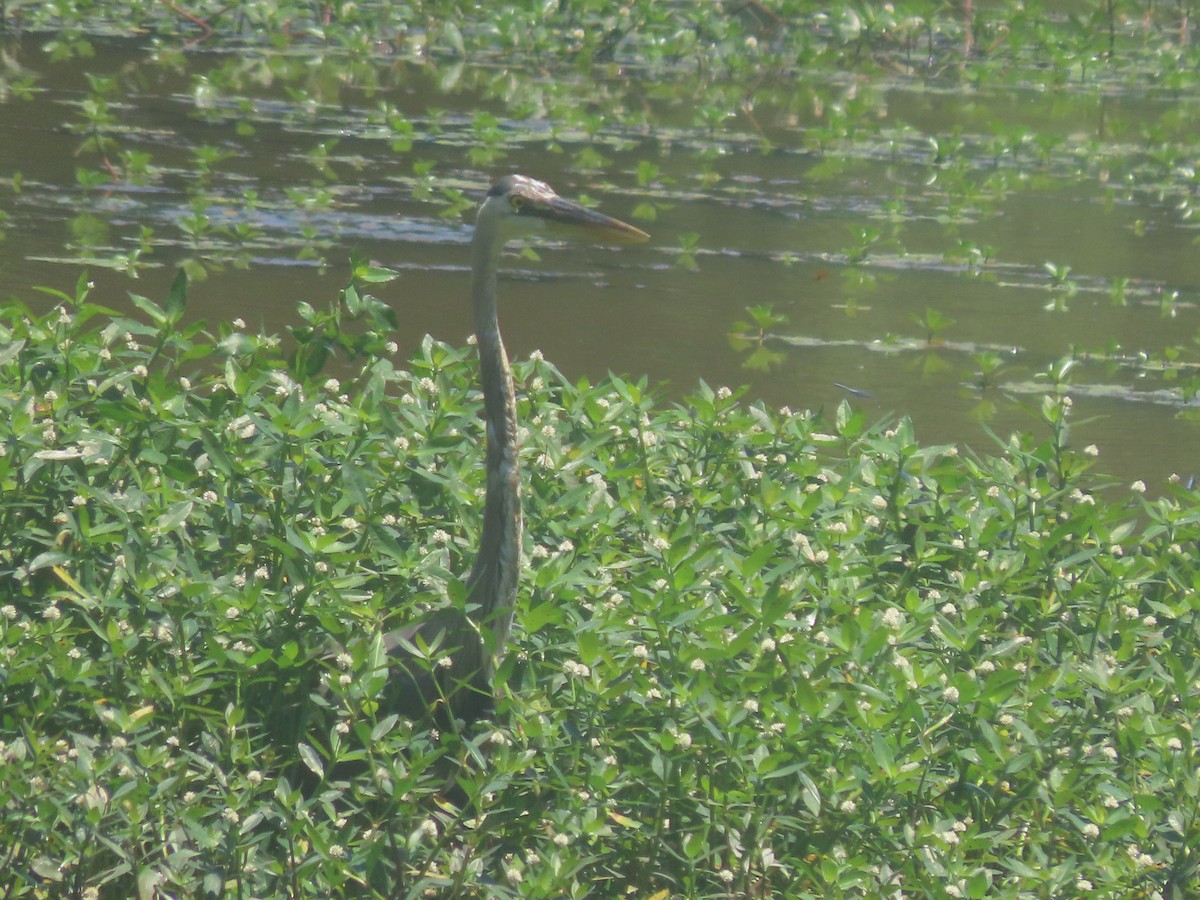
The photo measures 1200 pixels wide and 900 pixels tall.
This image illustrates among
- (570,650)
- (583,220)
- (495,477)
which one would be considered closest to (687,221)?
(583,220)

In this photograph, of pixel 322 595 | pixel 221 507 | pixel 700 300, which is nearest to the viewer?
pixel 322 595

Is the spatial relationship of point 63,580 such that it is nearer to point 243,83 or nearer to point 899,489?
point 899,489

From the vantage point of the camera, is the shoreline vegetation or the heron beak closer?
the shoreline vegetation

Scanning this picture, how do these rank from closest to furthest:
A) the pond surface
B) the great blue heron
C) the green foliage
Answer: the green foliage
the great blue heron
the pond surface

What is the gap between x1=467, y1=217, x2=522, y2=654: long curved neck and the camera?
3.44 meters

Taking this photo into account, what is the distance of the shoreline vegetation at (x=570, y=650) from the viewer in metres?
3.09

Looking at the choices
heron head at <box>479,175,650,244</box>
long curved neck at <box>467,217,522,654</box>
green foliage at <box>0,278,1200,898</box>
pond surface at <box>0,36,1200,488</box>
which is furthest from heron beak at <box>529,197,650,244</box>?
pond surface at <box>0,36,1200,488</box>

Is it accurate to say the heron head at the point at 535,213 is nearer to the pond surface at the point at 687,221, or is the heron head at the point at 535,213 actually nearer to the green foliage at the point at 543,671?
the green foliage at the point at 543,671

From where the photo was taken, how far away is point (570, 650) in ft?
11.3

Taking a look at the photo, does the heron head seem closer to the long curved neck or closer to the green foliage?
the long curved neck

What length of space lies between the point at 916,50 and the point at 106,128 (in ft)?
27.4

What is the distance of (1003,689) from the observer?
3342mm

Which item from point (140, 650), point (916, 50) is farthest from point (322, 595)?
point (916, 50)

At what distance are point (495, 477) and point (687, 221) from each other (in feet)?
19.2
